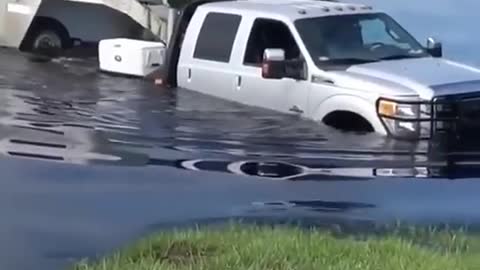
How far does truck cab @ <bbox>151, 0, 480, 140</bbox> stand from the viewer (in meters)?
12.0

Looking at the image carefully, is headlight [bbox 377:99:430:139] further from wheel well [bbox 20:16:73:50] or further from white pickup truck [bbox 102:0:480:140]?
wheel well [bbox 20:16:73:50]

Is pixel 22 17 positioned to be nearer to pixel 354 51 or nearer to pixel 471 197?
pixel 354 51

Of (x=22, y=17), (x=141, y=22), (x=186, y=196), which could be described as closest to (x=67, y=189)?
(x=186, y=196)

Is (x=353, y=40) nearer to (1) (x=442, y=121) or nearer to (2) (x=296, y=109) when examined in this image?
(2) (x=296, y=109)

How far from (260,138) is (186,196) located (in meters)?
3.01

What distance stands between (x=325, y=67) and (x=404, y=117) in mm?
1171

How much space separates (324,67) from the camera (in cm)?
1265

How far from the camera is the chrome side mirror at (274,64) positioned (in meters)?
12.7

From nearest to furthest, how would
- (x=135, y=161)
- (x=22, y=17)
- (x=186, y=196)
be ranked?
(x=186, y=196)
(x=135, y=161)
(x=22, y=17)

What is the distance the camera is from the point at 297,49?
1309 cm

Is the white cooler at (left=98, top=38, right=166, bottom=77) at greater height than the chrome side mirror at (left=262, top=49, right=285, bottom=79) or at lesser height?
lesser

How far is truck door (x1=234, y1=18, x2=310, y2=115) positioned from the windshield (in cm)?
22

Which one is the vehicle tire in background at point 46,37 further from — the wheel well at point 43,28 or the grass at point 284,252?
the grass at point 284,252


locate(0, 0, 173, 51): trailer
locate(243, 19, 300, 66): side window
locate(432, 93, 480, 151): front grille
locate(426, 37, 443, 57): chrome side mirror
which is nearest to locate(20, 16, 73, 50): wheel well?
locate(0, 0, 173, 51): trailer
